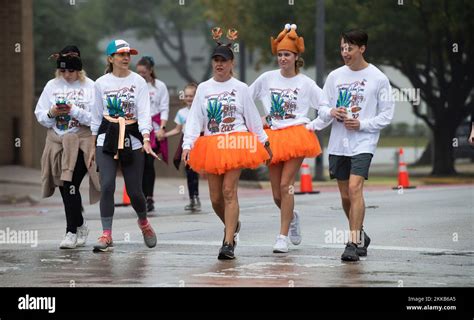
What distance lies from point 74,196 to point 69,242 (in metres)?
0.51

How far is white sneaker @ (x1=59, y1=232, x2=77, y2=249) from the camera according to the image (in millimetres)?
13599

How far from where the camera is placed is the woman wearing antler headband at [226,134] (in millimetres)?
12242

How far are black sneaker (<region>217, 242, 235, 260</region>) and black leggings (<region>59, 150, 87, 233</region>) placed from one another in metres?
2.29

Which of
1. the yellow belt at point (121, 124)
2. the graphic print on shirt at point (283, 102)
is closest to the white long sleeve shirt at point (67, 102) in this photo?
the yellow belt at point (121, 124)

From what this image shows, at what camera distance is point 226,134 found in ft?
40.6

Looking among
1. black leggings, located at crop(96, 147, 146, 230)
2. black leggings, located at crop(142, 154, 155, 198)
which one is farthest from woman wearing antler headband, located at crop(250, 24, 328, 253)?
black leggings, located at crop(142, 154, 155, 198)

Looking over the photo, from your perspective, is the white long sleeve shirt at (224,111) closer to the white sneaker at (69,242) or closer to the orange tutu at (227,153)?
the orange tutu at (227,153)

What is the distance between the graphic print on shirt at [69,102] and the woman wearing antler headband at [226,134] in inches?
67.2

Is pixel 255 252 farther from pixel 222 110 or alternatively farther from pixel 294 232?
pixel 222 110

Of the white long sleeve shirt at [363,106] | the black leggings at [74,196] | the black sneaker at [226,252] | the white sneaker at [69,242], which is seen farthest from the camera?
the black leggings at [74,196]
